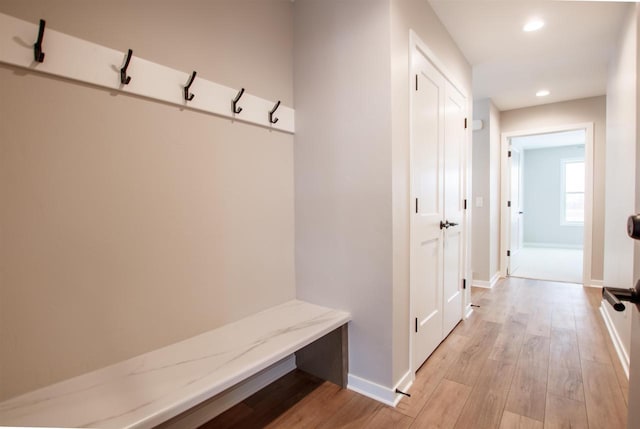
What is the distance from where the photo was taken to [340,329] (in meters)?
1.75

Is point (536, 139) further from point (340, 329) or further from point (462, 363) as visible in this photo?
point (340, 329)

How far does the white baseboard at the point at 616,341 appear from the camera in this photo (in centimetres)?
193

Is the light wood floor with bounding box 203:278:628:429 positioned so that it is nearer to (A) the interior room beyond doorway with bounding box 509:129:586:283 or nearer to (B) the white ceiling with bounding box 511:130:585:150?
(A) the interior room beyond doorway with bounding box 509:129:586:283

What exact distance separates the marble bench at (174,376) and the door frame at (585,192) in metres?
3.68

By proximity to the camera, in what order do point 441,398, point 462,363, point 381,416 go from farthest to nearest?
point 462,363 < point 441,398 < point 381,416

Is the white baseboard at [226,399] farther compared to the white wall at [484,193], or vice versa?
the white wall at [484,193]

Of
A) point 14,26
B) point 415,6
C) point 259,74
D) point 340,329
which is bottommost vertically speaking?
point 340,329

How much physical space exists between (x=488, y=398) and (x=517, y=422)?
0.19 metres

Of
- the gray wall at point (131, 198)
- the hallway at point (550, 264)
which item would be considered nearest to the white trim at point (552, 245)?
the hallway at point (550, 264)

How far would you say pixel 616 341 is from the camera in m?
2.19

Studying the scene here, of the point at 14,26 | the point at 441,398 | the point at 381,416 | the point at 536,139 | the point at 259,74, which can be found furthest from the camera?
the point at 536,139

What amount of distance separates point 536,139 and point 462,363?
6.31 metres

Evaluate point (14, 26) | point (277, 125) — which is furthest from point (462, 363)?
point (14, 26)

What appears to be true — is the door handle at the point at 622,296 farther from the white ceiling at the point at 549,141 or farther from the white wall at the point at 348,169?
the white ceiling at the point at 549,141
